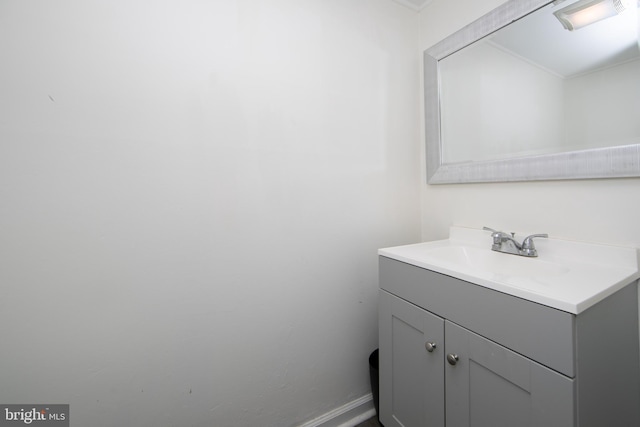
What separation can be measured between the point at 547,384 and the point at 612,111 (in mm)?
866

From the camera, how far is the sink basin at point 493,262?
885mm

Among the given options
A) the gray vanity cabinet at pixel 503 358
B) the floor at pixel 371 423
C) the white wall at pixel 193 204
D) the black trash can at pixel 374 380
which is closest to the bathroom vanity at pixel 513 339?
the gray vanity cabinet at pixel 503 358

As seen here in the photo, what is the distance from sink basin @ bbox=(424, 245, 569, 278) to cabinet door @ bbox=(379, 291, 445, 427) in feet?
0.74

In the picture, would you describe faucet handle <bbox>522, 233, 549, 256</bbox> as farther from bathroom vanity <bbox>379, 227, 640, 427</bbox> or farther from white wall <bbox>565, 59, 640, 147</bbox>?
white wall <bbox>565, 59, 640, 147</bbox>

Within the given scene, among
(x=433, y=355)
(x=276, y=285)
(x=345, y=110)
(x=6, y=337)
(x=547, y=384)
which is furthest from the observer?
(x=345, y=110)

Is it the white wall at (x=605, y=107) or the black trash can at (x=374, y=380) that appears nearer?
the white wall at (x=605, y=107)

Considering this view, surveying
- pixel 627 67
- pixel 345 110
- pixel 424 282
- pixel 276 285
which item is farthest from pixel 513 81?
pixel 276 285

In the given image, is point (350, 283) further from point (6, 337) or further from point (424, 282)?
point (6, 337)

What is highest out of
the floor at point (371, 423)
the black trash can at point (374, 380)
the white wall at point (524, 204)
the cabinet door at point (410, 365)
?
the white wall at point (524, 204)

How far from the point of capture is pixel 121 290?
2.77 feet

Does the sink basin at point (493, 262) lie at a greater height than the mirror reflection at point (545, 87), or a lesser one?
lesser

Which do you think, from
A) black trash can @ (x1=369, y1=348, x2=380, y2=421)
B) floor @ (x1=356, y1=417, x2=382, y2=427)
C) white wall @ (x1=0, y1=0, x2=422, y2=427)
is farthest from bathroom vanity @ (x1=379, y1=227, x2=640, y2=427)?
white wall @ (x1=0, y1=0, x2=422, y2=427)

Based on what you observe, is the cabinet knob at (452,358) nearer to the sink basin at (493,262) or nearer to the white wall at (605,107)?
the sink basin at (493,262)

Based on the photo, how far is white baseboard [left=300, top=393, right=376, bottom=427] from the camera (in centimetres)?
116
